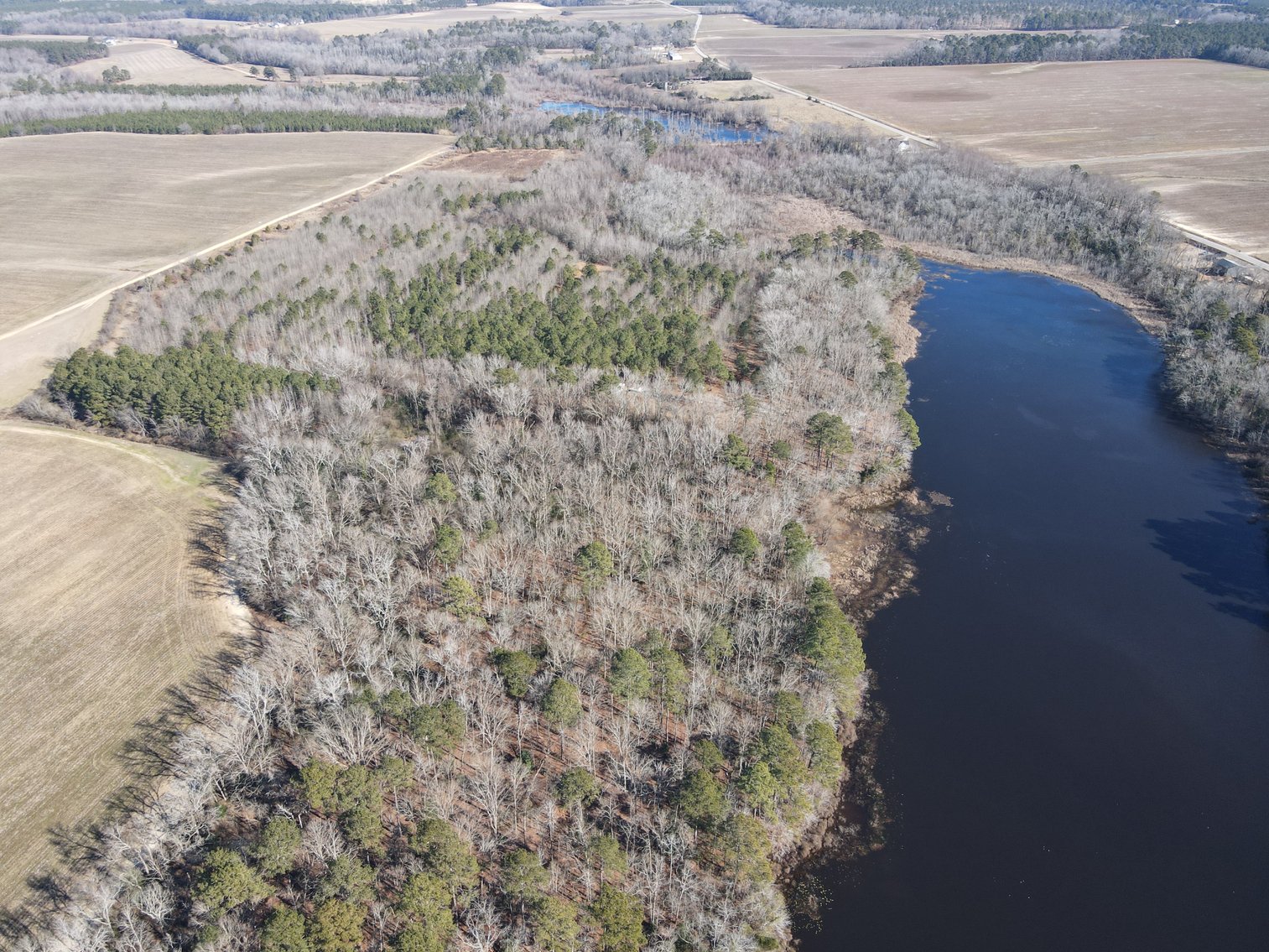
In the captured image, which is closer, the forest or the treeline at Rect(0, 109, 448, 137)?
the forest

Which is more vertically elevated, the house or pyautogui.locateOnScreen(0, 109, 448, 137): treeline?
pyautogui.locateOnScreen(0, 109, 448, 137): treeline

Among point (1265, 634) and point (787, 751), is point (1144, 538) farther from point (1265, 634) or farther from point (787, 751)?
point (787, 751)

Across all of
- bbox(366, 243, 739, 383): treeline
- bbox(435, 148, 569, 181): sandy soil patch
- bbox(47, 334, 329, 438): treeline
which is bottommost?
bbox(47, 334, 329, 438): treeline

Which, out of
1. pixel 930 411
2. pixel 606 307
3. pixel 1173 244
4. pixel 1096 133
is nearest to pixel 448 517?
pixel 606 307

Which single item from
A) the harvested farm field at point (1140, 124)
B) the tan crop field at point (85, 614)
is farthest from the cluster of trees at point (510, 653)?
the harvested farm field at point (1140, 124)

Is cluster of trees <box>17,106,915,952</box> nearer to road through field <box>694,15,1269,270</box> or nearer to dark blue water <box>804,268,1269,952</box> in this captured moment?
dark blue water <box>804,268,1269,952</box>

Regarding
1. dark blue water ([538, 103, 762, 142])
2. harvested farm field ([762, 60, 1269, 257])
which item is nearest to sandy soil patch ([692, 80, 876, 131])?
dark blue water ([538, 103, 762, 142])

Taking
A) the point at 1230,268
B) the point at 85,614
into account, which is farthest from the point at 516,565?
the point at 1230,268
